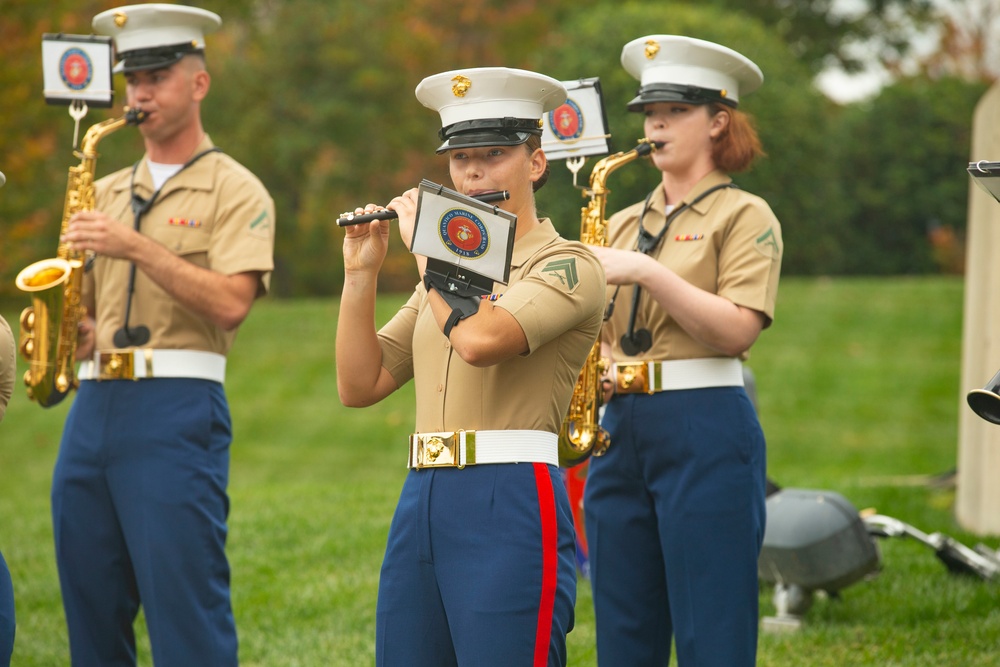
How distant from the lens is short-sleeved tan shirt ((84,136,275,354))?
4.45m

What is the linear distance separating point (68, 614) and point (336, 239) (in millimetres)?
17546

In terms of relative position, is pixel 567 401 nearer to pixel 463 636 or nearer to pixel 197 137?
pixel 463 636

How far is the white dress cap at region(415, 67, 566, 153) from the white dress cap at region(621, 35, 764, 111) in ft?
3.17

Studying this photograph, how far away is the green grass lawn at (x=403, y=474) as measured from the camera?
19.0 feet

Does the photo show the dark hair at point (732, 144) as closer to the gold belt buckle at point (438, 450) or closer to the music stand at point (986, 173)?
the music stand at point (986, 173)

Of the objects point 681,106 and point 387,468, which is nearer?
point 681,106

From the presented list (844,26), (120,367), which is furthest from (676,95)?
(844,26)

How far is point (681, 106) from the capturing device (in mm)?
4223

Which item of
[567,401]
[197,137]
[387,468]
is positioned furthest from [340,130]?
[567,401]

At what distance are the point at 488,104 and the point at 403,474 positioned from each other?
8862 millimetres

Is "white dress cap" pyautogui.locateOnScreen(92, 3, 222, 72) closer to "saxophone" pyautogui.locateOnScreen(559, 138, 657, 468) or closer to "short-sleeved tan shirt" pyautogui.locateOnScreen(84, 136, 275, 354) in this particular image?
"short-sleeved tan shirt" pyautogui.locateOnScreen(84, 136, 275, 354)

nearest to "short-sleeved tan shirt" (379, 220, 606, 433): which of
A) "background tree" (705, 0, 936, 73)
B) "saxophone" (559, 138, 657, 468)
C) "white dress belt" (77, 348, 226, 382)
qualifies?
"saxophone" (559, 138, 657, 468)

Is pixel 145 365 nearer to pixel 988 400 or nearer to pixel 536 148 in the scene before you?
pixel 536 148

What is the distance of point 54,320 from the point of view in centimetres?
443
